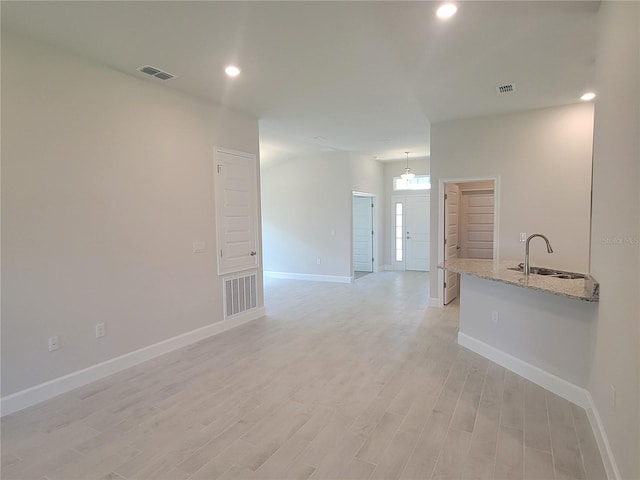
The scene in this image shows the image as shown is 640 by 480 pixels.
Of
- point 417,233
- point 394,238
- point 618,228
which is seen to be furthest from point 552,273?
point 394,238

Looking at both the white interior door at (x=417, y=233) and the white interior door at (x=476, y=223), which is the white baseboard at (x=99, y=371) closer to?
the white interior door at (x=476, y=223)

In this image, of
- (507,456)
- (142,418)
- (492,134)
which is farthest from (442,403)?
(492,134)

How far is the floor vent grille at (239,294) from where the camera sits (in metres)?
4.63

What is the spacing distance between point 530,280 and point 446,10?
2.20m

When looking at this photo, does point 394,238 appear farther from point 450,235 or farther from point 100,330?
point 100,330

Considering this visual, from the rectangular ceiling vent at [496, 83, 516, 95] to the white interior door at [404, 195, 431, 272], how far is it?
5.18 m

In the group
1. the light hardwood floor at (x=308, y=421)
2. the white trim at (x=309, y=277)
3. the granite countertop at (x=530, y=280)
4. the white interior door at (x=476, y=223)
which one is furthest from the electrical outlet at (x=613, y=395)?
the white trim at (x=309, y=277)

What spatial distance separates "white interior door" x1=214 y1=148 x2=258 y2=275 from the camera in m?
4.49

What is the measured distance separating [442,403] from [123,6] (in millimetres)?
3597

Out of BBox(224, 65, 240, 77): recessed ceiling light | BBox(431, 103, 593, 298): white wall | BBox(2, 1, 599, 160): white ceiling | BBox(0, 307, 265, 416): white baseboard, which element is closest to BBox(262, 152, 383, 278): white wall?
BBox(431, 103, 593, 298): white wall

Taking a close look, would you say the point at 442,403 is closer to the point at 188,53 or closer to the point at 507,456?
the point at 507,456

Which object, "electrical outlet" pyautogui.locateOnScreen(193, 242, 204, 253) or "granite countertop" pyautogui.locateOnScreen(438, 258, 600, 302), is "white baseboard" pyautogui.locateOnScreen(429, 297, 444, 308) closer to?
"granite countertop" pyautogui.locateOnScreen(438, 258, 600, 302)

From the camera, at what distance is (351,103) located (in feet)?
14.5

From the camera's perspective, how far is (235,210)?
15.5ft
